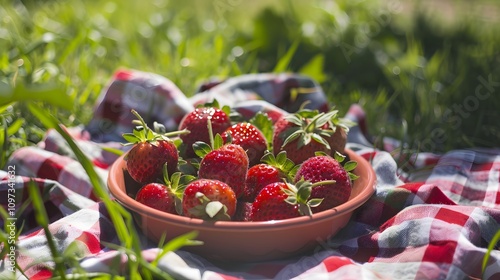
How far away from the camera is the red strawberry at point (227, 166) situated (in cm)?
109

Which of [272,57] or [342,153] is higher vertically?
[342,153]

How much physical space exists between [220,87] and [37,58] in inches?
22.7

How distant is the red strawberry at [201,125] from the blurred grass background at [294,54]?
0.42 metres

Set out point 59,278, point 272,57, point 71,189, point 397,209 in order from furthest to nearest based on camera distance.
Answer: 1. point 272,57
2. point 71,189
3. point 397,209
4. point 59,278

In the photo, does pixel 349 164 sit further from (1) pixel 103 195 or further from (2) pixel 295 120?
(1) pixel 103 195

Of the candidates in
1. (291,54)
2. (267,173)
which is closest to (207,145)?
(267,173)

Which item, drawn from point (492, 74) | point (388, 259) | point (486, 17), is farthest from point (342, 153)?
point (486, 17)

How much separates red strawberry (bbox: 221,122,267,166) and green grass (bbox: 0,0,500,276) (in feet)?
1.48

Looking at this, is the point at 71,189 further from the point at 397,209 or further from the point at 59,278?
the point at 397,209

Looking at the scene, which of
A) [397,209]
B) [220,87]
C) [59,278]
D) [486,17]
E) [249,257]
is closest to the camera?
[59,278]

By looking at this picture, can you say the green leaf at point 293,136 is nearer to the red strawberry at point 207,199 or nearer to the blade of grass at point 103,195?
the red strawberry at point 207,199

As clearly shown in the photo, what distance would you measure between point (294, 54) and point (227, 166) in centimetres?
120

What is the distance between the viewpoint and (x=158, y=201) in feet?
3.58

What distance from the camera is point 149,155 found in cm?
115
